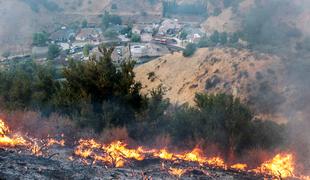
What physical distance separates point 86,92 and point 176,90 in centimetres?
3818

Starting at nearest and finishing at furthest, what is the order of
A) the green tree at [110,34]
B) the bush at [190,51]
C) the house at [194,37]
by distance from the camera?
the bush at [190,51] < the house at [194,37] < the green tree at [110,34]

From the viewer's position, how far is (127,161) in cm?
1245

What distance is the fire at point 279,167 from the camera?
1277 cm

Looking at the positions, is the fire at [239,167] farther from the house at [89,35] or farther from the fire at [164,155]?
the house at [89,35]

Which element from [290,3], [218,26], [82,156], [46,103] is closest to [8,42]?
Result: [218,26]

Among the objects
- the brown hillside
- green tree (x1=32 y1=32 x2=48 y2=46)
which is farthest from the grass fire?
green tree (x1=32 y1=32 x2=48 y2=46)

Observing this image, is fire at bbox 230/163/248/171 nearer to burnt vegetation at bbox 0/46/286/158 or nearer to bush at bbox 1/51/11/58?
burnt vegetation at bbox 0/46/286/158

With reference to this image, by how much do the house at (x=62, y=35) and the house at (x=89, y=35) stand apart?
5.54ft

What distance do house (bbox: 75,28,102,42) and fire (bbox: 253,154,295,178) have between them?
83.0 m

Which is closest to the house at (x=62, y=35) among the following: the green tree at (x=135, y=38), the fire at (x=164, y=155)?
the green tree at (x=135, y=38)

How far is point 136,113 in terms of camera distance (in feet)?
57.6

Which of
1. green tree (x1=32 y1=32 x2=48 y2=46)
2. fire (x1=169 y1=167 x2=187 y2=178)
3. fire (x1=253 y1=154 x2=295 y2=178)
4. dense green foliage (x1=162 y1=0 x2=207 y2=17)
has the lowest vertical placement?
green tree (x1=32 y1=32 x2=48 y2=46)

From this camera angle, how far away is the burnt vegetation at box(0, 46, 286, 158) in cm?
1527

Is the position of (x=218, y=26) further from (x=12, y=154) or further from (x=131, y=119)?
(x=12, y=154)
